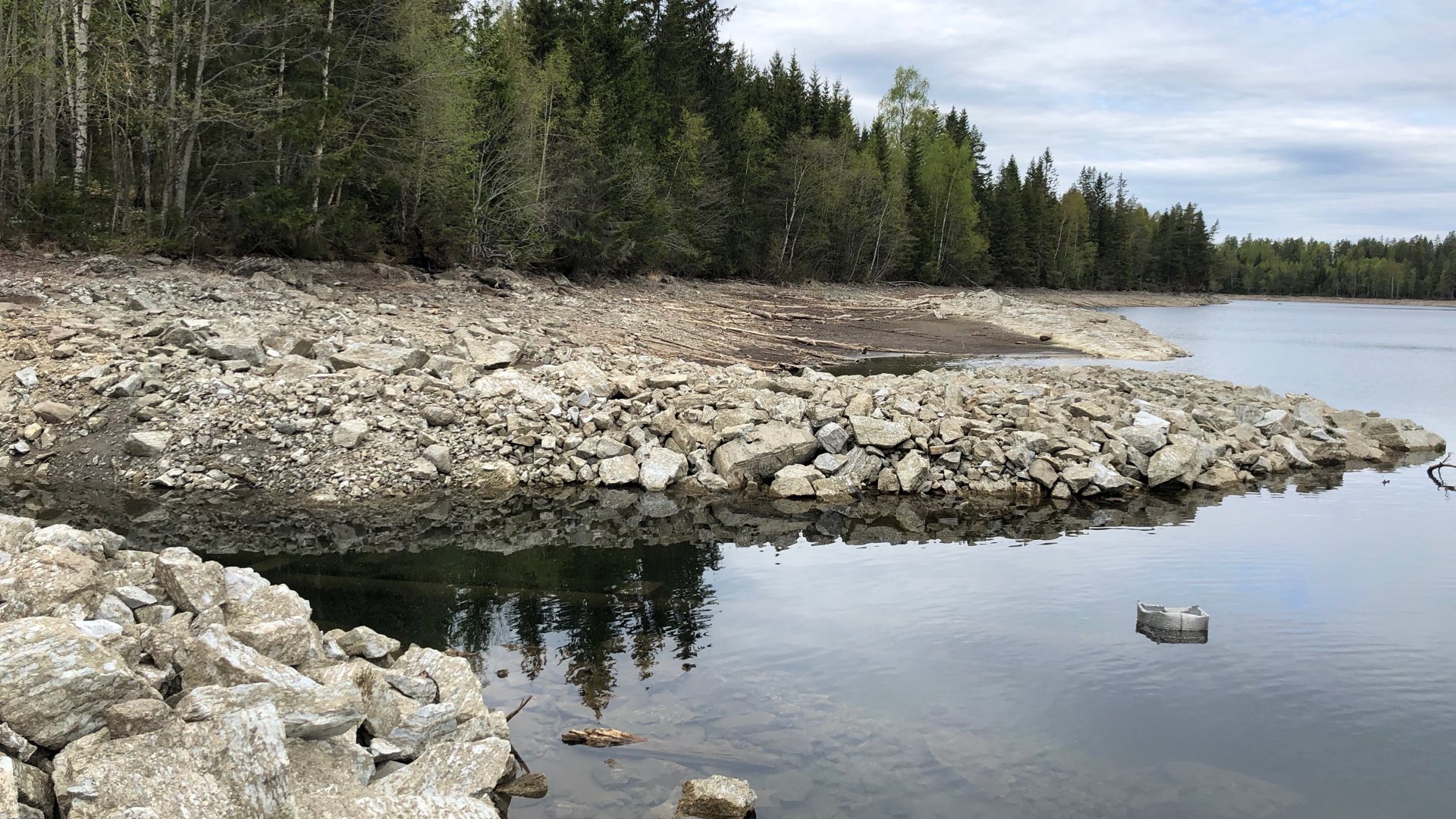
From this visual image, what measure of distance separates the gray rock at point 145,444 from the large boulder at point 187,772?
9.92m

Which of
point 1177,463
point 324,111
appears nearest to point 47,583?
point 1177,463

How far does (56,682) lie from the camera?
15.8 feet

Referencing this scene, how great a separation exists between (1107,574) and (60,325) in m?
17.0

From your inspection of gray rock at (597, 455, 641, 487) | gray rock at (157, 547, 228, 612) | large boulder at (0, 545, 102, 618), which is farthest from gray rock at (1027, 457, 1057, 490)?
large boulder at (0, 545, 102, 618)

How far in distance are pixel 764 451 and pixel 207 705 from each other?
1054cm

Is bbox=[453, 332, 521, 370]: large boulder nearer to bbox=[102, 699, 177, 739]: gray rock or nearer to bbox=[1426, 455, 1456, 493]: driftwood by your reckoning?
bbox=[102, 699, 177, 739]: gray rock

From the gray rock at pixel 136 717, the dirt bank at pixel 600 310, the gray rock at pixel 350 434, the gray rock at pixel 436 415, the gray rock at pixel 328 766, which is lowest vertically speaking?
the gray rock at pixel 328 766

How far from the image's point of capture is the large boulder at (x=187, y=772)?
445 cm

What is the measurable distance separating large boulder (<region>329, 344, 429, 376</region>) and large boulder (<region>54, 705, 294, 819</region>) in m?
11.4

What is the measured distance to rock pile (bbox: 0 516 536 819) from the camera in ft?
15.1

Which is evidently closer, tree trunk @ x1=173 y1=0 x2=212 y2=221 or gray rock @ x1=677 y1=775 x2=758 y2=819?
gray rock @ x1=677 y1=775 x2=758 y2=819

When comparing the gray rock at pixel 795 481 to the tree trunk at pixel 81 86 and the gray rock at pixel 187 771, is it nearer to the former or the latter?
the gray rock at pixel 187 771

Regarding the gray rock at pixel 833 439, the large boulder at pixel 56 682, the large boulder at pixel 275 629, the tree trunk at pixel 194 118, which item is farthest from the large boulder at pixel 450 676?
the tree trunk at pixel 194 118

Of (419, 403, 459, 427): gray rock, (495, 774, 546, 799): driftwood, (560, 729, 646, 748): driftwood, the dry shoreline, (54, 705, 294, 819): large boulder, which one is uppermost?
Result: the dry shoreline
